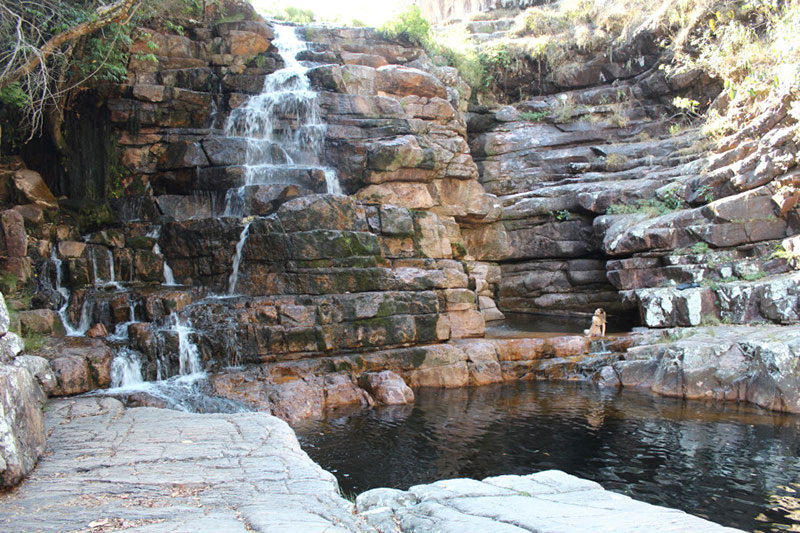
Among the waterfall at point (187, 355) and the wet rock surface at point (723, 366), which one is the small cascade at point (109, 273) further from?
the wet rock surface at point (723, 366)

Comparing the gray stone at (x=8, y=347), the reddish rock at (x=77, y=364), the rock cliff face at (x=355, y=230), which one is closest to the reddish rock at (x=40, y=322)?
the rock cliff face at (x=355, y=230)

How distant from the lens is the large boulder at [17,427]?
455 centimetres

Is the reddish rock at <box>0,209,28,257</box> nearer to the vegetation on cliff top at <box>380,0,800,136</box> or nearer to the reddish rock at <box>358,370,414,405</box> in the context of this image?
the reddish rock at <box>358,370,414,405</box>

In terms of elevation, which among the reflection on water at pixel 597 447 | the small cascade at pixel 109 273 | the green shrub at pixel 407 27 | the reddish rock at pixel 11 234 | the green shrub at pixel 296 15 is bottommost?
the reflection on water at pixel 597 447

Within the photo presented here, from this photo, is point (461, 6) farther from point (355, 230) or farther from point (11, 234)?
point (11, 234)

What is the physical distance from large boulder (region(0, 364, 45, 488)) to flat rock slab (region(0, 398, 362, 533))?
13cm

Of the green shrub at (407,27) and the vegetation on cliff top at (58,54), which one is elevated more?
the green shrub at (407,27)

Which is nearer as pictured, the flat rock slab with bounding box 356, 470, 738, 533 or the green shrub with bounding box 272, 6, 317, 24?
the flat rock slab with bounding box 356, 470, 738, 533

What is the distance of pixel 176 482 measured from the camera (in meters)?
4.88

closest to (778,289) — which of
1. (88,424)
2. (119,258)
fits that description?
(88,424)

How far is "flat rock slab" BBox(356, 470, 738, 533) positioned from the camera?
3879mm

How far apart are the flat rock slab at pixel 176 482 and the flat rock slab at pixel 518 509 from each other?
0.44m

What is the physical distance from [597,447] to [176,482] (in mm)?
6156

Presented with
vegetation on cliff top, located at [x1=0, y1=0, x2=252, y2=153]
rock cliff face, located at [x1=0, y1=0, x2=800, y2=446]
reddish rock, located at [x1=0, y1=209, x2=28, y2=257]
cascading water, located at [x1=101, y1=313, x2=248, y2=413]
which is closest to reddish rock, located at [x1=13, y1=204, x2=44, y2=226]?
rock cliff face, located at [x1=0, y1=0, x2=800, y2=446]
